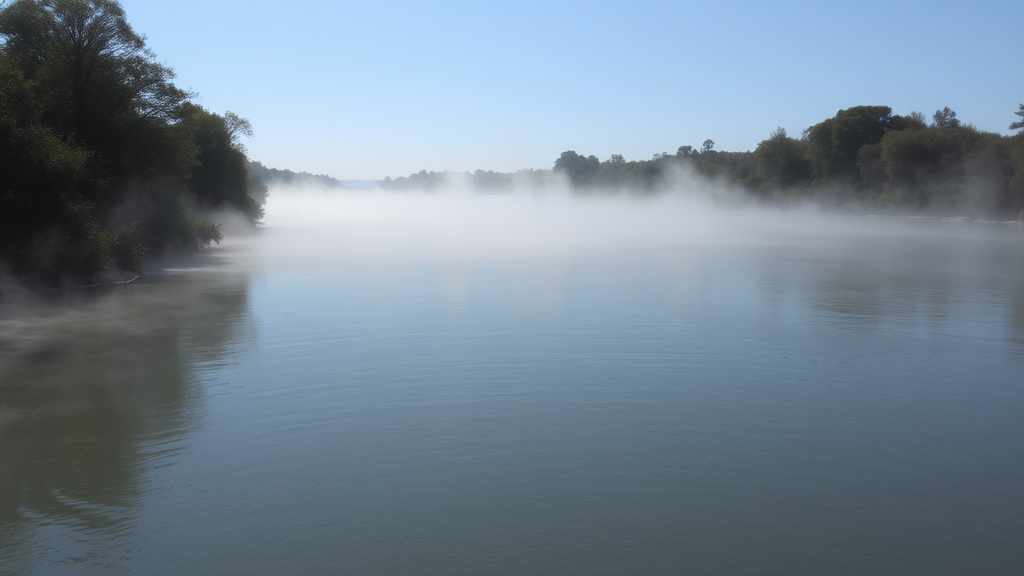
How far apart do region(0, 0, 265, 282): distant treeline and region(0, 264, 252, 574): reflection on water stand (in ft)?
9.89

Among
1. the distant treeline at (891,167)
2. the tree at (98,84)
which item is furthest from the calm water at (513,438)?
the distant treeline at (891,167)

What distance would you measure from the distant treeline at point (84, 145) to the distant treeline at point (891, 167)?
208 ft

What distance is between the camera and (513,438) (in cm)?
946

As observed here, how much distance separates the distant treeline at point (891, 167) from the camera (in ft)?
234

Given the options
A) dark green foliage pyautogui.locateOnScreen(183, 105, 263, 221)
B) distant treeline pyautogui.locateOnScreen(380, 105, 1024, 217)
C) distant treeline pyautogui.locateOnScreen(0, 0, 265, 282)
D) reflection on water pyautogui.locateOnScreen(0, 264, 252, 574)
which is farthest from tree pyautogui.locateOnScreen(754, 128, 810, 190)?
reflection on water pyautogui.locateOnScreen(0, 264, 252, 574)

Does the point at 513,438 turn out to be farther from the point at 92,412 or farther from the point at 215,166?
the point at 215,166

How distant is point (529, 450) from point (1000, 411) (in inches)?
255

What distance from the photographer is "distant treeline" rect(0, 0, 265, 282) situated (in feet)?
68.4

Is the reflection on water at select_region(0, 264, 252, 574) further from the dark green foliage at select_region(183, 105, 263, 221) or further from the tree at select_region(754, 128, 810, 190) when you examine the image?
the tree at select_region(754, 128, 810, 190)

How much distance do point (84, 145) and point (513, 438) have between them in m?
23.1

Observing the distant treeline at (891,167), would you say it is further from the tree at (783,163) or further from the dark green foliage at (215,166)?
the dark green foliage at (215,166)

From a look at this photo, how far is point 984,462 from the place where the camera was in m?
8.84

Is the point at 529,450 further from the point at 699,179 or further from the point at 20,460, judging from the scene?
the point at 699,179

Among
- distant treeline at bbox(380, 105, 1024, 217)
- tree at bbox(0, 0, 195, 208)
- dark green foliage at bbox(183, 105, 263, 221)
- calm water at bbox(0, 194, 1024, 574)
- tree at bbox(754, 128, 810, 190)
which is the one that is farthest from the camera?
tree at bbox(754, 128, 810, 190)
